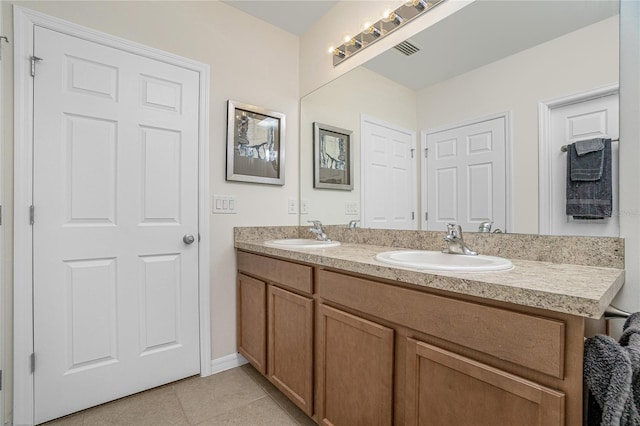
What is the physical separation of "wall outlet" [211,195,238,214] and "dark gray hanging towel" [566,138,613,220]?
1.77m

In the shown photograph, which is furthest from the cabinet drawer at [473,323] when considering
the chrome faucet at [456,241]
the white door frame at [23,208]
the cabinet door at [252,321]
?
the white door frame at [23,208]

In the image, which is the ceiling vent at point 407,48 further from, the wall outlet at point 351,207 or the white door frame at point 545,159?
the wall outlet at point 351,207

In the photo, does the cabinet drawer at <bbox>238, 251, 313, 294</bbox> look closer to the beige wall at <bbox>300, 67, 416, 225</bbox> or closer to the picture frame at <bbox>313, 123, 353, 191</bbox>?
the beige wall at <bbox>300, 67, 416, 225</bbox>

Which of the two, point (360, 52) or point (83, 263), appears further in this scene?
point (360, 52)

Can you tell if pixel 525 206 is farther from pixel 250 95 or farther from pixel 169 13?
pixel 169 13

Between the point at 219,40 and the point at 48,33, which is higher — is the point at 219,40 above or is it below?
above

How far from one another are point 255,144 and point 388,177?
98 centimetres

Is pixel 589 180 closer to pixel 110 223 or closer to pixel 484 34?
pixel 484 34

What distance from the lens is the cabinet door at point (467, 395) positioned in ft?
2.19

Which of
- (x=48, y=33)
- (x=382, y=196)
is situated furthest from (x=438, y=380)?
(x=48, y=33)

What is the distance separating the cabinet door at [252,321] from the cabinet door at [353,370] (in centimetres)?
53

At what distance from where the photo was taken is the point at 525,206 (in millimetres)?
1166

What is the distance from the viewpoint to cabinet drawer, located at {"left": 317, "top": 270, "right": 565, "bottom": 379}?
0.65m

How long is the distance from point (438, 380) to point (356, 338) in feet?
1.10
